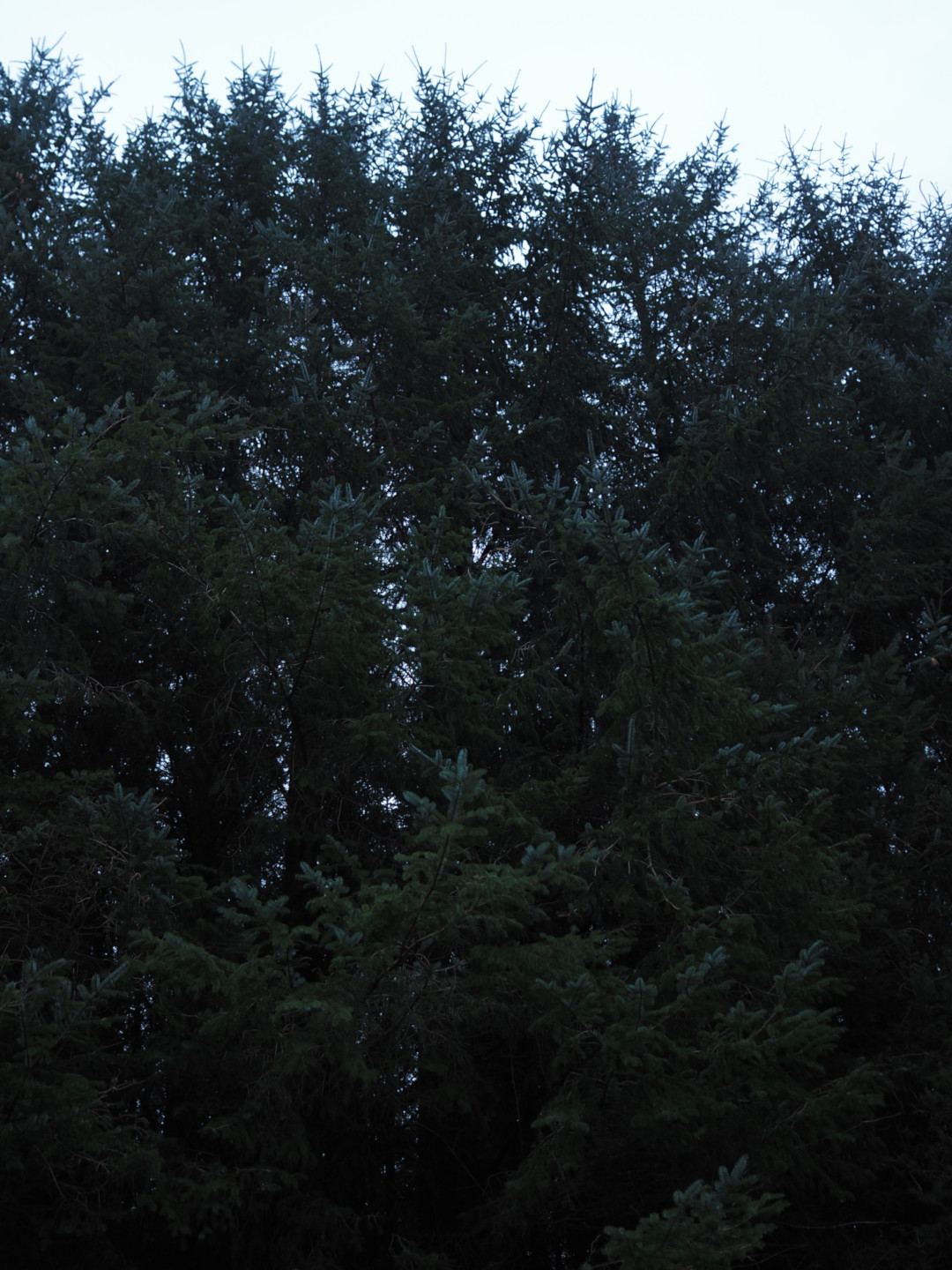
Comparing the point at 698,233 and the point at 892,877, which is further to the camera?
the point at 698,233

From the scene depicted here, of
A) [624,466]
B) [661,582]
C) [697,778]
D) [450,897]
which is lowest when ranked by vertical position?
[450,897]

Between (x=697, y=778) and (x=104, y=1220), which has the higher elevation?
(x=697, y=778)

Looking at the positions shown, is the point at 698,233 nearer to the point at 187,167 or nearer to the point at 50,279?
the point at 187,167

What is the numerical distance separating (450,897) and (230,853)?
286 centimetres

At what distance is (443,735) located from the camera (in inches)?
294

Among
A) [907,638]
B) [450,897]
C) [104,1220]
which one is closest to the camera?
[450,897]

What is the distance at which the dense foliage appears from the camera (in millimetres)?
5691

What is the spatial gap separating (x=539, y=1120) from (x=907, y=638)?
7769 millimetres

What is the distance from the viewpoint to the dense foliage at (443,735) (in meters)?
5.69

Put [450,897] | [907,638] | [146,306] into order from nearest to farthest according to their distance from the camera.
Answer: [450,897]
[146,306]
[907,638]

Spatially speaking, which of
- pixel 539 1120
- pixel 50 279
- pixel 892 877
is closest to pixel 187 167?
pixel 50 279

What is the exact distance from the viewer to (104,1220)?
597cm

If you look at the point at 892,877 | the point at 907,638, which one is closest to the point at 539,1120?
the point at 892,877

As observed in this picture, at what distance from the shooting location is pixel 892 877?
8648 millimetres
